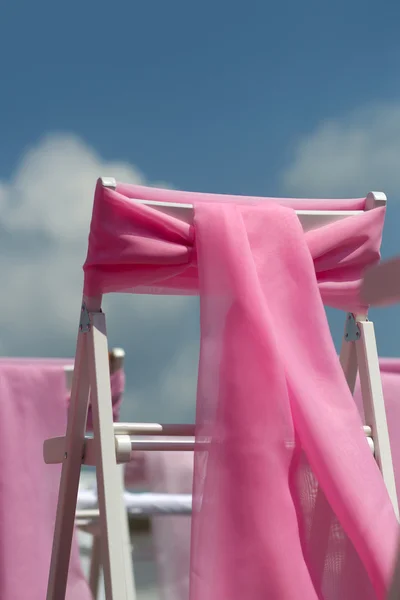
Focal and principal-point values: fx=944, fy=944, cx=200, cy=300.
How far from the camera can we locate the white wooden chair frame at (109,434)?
160 centimetres

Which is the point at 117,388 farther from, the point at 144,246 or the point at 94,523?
the point at 144,246

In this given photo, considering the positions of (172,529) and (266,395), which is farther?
(172,529)

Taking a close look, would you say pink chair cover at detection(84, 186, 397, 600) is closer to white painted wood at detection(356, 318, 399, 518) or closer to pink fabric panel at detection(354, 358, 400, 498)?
white painted wood at detection(356, 318, 399, 518)

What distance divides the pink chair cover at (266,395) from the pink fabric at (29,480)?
90 cm

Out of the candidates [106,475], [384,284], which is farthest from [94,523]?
[384,284]

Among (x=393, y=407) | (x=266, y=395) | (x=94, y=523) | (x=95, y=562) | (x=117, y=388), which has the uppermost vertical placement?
(x=117, y=388)

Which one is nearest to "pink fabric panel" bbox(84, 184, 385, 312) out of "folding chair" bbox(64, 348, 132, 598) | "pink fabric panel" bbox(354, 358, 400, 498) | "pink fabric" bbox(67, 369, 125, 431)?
"pink fabric panel" bbox(354, 358, 400, 498)

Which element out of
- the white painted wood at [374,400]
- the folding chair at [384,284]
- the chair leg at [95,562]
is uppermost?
the white painted wood at [374,400]

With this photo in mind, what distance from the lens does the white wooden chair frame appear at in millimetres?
1602

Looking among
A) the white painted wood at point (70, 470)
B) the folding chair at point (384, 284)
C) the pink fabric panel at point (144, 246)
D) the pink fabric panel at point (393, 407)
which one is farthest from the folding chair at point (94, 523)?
the folding chair at point (384, 284)

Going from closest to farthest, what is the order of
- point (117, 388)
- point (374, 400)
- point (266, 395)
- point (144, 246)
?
point (266, 395) → point (144, 246) → point (374, 400) → point (117, 388)

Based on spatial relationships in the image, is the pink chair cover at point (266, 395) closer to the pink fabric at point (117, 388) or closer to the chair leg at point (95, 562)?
the pink fabric at point (117, 388)

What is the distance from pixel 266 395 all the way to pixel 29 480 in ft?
3.62

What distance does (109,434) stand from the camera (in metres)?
1.63
